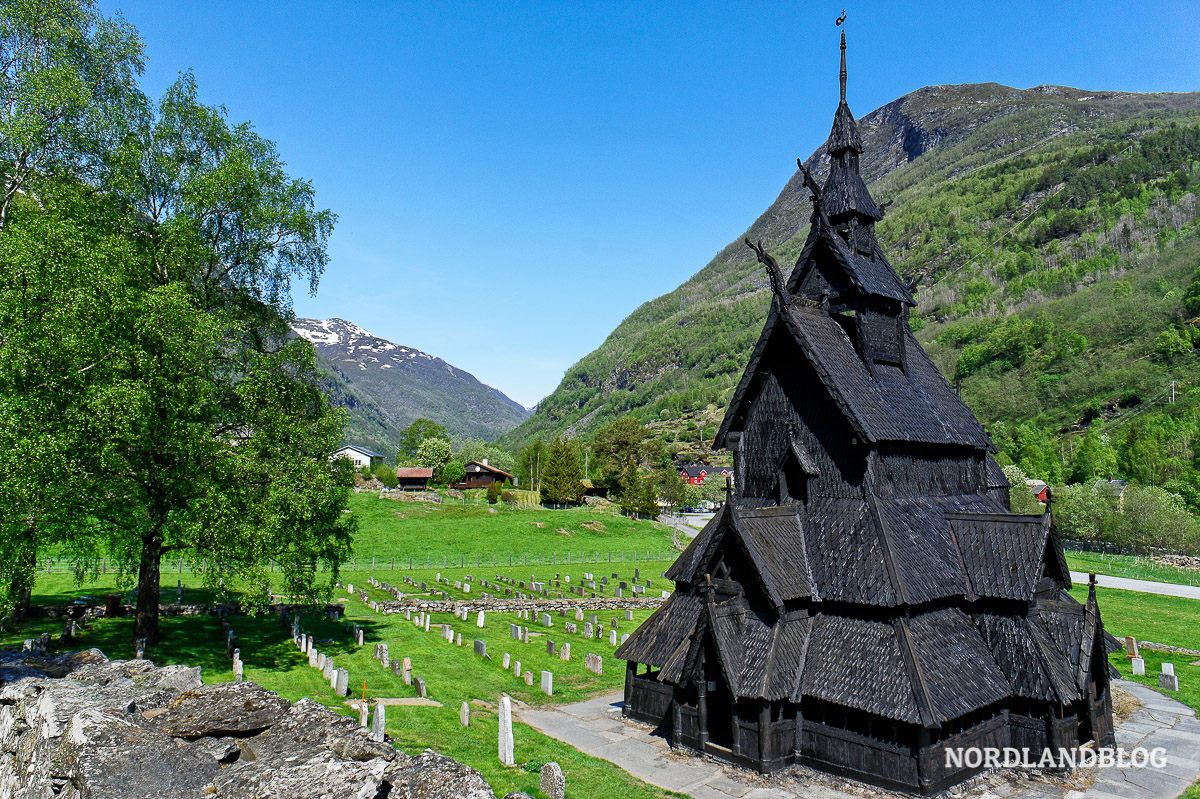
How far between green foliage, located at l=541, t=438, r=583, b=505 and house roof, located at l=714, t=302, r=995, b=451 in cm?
7446

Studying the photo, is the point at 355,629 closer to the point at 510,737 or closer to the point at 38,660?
the point at 38,660

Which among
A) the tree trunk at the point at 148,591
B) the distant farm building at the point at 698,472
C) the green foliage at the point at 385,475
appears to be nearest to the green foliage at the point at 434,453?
the green foliage at the point at 385,475

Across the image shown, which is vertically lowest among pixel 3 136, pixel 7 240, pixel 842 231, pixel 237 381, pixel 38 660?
pixel 38 660

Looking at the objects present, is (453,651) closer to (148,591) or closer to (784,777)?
(148,591)

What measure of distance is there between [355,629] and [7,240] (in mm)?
19511

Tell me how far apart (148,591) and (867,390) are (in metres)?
25.2

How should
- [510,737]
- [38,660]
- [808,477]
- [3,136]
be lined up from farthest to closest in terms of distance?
[3,136]
[808,477]
[38,660]
[510,737]

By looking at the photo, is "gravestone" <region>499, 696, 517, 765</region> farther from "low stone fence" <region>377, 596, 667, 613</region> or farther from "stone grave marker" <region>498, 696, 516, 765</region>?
"low stone fence" <region>377, 596, 667, 613</region>

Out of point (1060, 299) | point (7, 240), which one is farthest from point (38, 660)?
point (1060, 299)

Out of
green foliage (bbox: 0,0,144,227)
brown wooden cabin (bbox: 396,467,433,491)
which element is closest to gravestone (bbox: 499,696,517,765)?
green foliage (bbox: 0,0,144,227)

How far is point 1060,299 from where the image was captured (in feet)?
640

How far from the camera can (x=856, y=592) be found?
16.5 metres

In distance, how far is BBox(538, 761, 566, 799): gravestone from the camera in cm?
1386

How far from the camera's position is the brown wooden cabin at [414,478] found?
356ft
